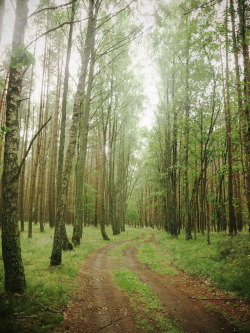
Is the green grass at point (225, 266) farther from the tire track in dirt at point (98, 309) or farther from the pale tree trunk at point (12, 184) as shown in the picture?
the pale tree trunk at point (12, 184)

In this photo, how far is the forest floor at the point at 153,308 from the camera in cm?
403

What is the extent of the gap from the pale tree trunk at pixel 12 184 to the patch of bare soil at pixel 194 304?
4.17m

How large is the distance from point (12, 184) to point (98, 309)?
4.07m

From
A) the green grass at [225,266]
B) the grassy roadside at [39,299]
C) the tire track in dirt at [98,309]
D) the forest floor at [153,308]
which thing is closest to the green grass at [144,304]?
the forest floor at [153,308]

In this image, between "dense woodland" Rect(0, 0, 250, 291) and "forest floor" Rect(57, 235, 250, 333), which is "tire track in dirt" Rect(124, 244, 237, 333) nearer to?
"forest floor" Rect(57, 235, 250, 333)

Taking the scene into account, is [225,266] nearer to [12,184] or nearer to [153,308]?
[153,308]

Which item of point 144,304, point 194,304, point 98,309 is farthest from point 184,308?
point 98,309

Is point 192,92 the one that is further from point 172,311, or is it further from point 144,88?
point 172,311

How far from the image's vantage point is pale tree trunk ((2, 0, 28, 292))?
14.4ft

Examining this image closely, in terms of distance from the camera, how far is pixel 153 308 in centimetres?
481

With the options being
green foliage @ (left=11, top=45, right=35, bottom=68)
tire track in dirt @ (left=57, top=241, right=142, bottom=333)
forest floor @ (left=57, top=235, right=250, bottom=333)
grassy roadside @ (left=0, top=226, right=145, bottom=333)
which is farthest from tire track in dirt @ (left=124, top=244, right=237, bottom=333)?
green foliage @ (left=11, top=45, right=35, bottom=68)

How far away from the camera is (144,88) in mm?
19406

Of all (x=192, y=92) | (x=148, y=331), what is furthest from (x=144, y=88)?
(x=148, y=331)

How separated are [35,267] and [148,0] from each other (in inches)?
493
